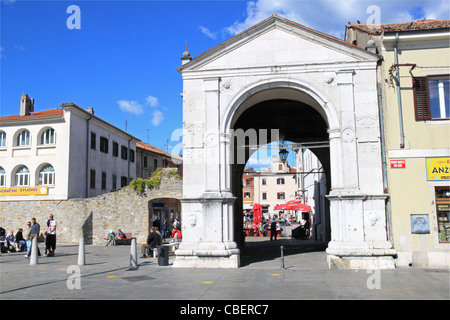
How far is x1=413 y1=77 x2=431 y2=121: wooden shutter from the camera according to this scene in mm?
12781

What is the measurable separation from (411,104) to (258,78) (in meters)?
5.01

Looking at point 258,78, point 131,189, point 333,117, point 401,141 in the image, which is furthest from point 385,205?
point 131,189

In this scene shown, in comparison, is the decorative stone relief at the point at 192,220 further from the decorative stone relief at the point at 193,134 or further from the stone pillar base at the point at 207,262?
the decorative stone relief at the point at 193,134

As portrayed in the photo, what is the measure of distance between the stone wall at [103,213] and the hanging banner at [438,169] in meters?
16.3

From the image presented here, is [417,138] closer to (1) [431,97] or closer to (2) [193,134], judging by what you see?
(1) [431,97]

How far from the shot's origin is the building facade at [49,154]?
28.9 metres

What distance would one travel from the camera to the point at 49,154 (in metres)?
29.3

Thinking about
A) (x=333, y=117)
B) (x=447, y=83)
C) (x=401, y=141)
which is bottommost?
(x=401, y=141)

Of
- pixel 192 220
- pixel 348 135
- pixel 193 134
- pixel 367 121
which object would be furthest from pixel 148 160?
pixel 367 121

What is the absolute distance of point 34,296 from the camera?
8.64 metres

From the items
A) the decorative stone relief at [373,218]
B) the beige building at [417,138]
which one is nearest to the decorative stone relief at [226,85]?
the beige building at [417,138]

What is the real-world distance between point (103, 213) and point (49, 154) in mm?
6540
